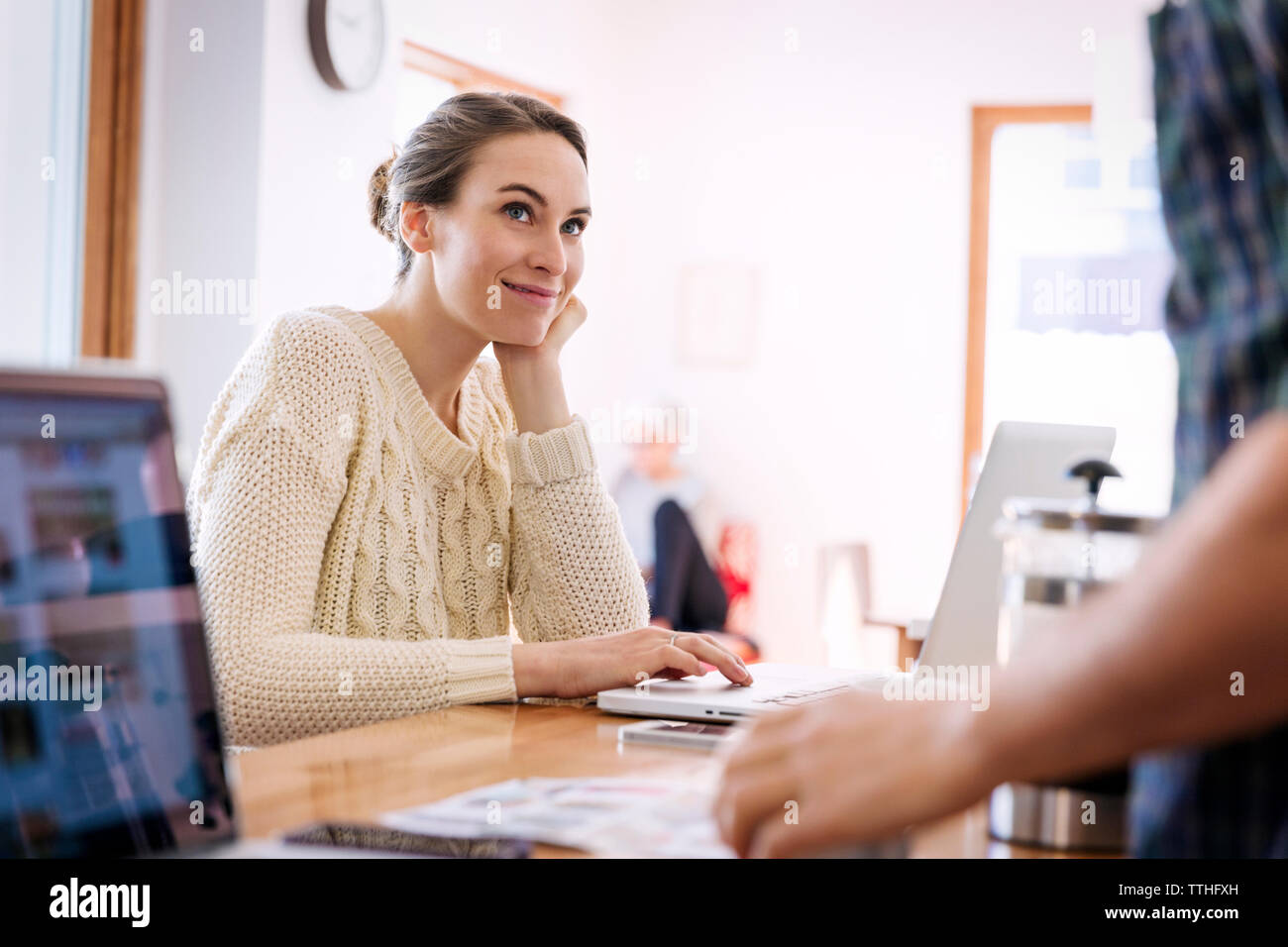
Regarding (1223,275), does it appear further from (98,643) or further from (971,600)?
(971,600)

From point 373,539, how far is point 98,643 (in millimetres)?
980

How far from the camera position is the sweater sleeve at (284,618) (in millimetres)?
1342

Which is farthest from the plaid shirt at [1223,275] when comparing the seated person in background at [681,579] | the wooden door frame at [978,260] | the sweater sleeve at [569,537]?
the wooden door frame at [978,260]

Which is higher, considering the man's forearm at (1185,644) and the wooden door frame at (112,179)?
the wooden door frame at (112,179)

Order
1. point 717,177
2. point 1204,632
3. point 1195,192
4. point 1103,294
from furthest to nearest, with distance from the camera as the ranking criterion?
point 717,177
point 1103,294
point 1195,192
point 1204,632

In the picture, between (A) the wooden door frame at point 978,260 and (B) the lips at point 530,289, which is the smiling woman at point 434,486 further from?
(A) the wooden door frame at point 978,260

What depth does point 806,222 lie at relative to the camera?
19.3 feet

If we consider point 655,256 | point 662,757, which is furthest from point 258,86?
point 662,757

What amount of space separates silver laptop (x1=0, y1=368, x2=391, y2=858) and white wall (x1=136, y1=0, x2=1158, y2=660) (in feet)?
15.8

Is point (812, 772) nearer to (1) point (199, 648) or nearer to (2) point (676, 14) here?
(1) point (199, 648)

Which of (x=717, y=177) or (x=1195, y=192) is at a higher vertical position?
(x=717, y=177)

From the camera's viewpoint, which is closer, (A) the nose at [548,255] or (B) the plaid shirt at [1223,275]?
(B) the plaid shirt at [1223,275]

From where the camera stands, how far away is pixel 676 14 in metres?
6.08
